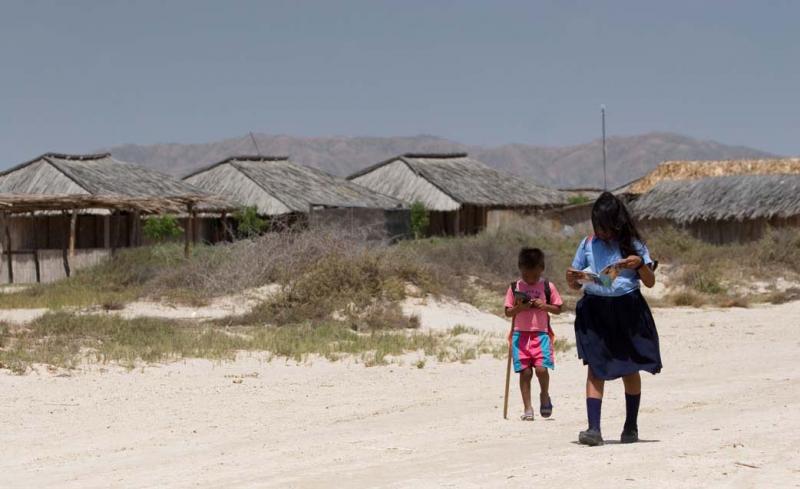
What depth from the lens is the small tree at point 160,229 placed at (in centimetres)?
3816

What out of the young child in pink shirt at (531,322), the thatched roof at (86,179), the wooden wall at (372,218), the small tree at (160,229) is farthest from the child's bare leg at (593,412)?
the thatched roof at (86,179)

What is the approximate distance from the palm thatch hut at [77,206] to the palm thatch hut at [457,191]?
10.4 metres

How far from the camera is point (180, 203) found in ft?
112

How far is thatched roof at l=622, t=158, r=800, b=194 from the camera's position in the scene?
4244 cm

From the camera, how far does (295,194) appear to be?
4400 cm

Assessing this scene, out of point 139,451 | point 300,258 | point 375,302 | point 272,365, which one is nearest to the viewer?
point 139,451

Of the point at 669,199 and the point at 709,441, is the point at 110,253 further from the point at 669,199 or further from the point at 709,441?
the point at 709,441

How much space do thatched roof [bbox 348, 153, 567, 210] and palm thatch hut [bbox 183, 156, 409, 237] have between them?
2.30 m

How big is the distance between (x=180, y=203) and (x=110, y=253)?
242 cm

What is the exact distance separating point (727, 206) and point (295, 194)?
46.0 feet

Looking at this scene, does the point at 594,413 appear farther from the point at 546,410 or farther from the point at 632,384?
the point at 546,410

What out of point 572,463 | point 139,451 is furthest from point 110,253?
point 572,463

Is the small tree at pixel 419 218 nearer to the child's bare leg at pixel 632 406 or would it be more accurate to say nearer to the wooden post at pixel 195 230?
the wooden post at pixel 195 230

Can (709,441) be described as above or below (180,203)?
below
